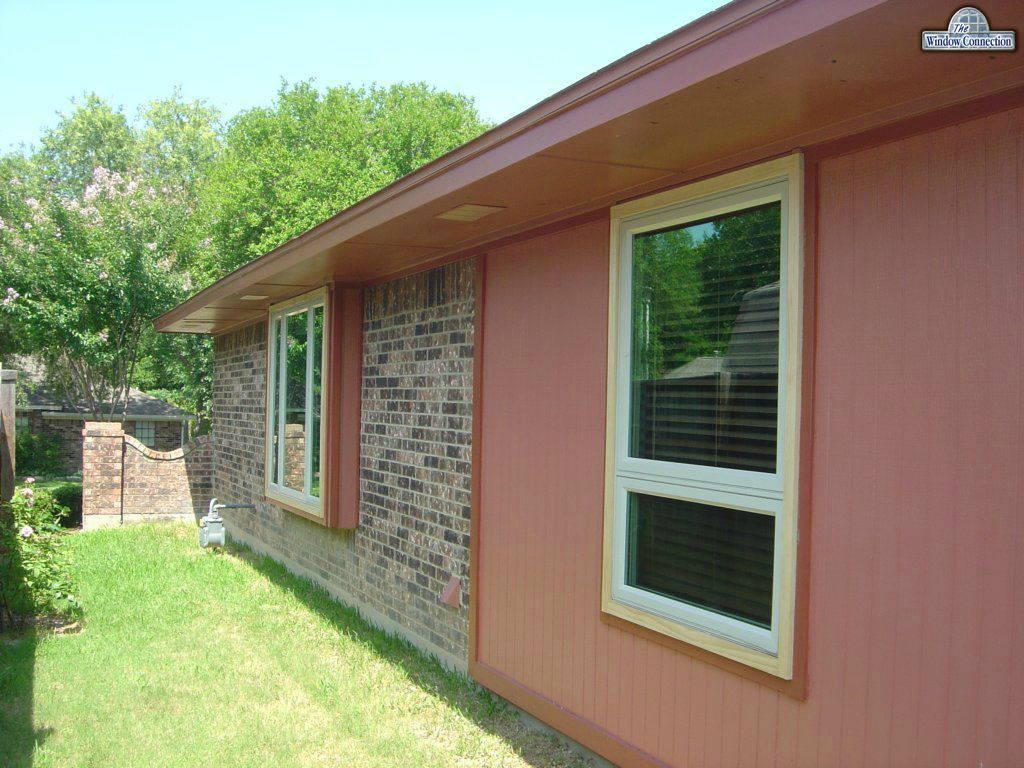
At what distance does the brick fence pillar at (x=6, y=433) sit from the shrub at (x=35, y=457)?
18720 millimetres

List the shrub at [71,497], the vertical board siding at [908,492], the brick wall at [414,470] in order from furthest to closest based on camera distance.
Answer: the shrub at [71,497] < the brick wall at [414,470] < the vertical board siding at [908,492]

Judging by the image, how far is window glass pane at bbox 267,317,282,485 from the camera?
27.9 feet

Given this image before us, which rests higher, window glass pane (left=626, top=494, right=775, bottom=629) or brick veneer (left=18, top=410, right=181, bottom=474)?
window glass pane (left=626, top=494, right=775, bottom=629)

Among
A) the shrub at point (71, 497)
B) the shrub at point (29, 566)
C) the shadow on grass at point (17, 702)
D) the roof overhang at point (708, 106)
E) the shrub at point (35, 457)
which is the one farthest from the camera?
the shrub at point (35, 457)

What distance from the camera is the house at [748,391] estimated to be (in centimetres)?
237

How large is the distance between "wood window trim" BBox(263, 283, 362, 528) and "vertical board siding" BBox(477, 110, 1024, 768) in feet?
11.9

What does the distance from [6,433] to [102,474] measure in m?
5.75

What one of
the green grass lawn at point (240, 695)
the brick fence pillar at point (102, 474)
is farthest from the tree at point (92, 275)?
the green grass lawn at point (240, 695)

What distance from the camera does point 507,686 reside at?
15.1 feet

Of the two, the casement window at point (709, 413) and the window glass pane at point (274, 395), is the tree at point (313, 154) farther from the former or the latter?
the casement window at point (709, 413)

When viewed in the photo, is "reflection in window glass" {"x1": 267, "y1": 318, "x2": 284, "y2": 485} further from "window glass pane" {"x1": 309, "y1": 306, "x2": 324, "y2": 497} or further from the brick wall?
"window glass pane" {"x1": 309, "y1": 306, "x2": 324, "y2": 497}

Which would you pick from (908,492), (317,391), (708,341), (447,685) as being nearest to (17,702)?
(447,685)

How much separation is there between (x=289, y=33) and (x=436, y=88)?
803cm

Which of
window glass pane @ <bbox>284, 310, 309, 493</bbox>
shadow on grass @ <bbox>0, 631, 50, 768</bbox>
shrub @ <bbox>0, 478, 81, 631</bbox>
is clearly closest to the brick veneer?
window glass pane @ <bbox>284, 310, 309, 493</bbox>
